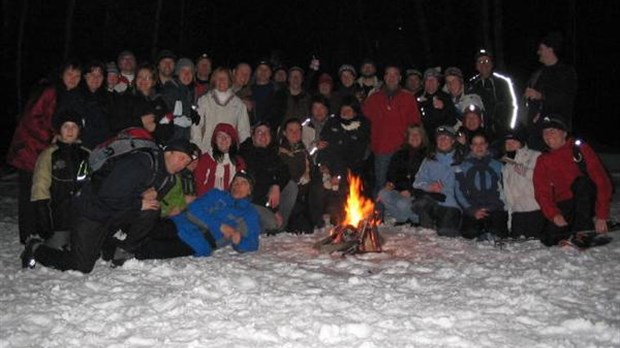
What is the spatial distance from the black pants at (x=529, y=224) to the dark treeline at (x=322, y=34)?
11.4m

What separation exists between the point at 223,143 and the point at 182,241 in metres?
1.69

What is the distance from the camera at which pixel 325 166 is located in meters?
8.88

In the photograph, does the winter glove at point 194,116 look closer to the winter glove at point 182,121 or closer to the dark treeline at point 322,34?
the winter glove at point 182,121

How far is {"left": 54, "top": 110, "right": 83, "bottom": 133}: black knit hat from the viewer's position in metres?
6.53

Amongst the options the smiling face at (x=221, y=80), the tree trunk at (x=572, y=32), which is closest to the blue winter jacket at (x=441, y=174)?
the smiling face at (x=221, y=80)

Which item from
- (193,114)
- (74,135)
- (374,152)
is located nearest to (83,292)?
(74,135)

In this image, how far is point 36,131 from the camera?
7.16m

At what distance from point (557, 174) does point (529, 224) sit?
0.79m

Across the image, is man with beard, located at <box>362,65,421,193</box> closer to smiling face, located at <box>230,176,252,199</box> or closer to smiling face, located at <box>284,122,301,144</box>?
smiling face, located at <box>284,122,301,144</box>

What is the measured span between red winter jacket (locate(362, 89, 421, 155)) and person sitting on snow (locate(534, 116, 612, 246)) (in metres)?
2.26

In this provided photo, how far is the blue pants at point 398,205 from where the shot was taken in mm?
8516

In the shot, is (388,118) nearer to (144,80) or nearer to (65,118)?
(144,80)

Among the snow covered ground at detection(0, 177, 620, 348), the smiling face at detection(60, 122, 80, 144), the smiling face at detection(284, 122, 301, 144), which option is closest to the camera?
the snow covered ground at detection(0, 177, 620, 348)

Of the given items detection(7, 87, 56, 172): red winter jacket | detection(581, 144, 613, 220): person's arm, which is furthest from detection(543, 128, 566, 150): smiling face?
detection(7, 87, 56, 172): red winter jacket
